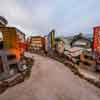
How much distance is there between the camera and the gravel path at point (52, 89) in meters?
4.00

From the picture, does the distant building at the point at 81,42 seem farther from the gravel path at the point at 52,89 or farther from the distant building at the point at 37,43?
the distant building at the point at 37,43

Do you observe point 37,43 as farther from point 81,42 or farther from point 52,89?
point 52,89

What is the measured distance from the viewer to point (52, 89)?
4.46m

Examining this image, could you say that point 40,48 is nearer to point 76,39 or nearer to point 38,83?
point 76,39

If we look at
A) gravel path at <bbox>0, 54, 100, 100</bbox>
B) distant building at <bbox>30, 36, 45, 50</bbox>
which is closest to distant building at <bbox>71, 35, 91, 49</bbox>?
gravel path at <bbox>0, 54, 100, 100</bbox>

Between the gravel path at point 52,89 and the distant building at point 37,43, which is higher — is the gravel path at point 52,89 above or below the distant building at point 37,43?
below

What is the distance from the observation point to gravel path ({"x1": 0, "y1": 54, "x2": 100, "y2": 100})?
13.1 feet

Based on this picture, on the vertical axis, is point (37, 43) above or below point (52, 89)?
above

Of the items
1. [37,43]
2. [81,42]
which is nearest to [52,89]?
[81,42]

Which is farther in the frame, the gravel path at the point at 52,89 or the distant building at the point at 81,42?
the distant building at the point at 81,42

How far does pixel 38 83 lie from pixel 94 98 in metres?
2.00

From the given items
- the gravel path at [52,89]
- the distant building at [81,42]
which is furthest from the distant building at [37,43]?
the gravel path at [52,89]

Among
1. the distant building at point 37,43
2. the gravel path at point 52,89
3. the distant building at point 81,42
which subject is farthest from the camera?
the distant building at point 37,43

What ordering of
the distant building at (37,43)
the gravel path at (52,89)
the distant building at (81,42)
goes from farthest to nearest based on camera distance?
the distant building at (37,43), the distant building at (81,42), the gravel path at (52,89)
